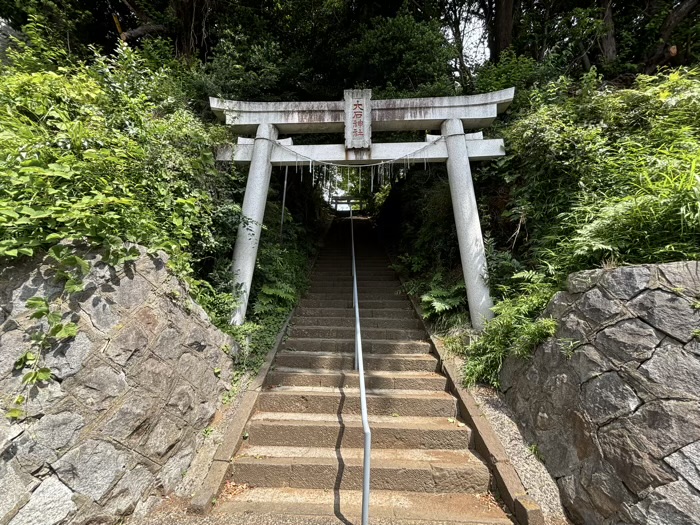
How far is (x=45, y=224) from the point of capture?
8.02 ft

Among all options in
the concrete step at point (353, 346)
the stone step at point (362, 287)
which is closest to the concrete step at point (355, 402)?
the concrete step at point (353, 346)

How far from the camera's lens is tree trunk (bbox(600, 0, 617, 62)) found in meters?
6.81

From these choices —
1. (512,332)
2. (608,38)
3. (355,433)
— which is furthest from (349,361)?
(608,38)

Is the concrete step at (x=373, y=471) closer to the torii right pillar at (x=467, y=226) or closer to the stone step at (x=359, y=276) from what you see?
the torii right pillar at (x=467, y=226)

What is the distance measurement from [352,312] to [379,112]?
11.1 ft

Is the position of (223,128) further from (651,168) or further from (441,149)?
(651,168)

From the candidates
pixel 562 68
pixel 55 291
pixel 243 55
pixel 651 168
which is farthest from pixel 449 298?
pixel 243 55

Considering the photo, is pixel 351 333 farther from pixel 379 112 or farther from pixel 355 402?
pixel 379 112

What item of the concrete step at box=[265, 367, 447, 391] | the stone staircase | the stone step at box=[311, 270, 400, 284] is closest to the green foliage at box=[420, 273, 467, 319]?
the stone staircase

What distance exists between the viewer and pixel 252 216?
4.82m

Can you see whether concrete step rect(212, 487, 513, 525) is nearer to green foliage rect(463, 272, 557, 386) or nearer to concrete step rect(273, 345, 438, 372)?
green foliage rect(463, 272, 557, 386)

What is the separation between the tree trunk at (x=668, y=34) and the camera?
21.1 feet

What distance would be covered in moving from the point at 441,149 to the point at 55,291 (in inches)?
198

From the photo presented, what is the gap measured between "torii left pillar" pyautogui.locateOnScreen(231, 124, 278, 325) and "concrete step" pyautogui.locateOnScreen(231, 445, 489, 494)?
1854 mm
